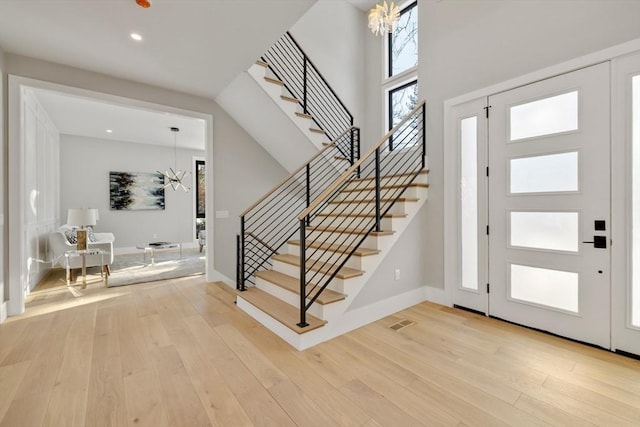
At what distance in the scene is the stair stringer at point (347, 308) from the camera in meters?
2.42

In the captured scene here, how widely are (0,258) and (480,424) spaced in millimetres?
4506

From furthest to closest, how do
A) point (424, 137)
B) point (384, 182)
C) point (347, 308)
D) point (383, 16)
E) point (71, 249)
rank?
point (71, 249)
point (383, 16)
point (384, 182)
point (424, 137)
point (347, 308)

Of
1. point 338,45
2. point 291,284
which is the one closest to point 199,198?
point 338,45

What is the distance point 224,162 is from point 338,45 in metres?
3.50

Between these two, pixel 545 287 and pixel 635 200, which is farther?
pixel 545 287

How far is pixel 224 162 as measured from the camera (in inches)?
178

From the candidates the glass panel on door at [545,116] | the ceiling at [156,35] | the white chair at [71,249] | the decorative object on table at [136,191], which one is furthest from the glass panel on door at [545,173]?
the decorative object on table at [136,191]

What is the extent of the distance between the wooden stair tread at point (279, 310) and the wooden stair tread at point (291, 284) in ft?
0.54

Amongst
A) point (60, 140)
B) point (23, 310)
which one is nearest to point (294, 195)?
point (23, 310)

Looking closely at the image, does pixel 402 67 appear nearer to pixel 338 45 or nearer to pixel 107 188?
pixel 338 45

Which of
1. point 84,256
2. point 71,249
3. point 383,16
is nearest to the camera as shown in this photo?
point 84,256

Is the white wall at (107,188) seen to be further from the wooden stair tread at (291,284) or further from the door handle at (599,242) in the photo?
the door handle at (599,242)

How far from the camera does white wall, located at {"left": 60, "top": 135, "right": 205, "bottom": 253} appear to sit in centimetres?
683

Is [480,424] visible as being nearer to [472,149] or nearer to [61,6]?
[472,149]
